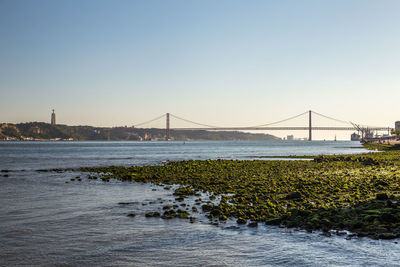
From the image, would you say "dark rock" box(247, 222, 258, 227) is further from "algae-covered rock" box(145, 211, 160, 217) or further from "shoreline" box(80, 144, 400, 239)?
"algae-covered rock" box(145, 211, 160, 217)

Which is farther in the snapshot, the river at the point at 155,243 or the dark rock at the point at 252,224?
the dark rock at the point at 252,224

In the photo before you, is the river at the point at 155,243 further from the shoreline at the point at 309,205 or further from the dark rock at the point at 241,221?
the shoreline at the point at 309,205

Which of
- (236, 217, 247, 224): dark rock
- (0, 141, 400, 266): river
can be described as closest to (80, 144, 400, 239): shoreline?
(236, 217, 247, 224): dark rock

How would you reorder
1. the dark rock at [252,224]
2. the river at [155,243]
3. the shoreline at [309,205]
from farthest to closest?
the dark rock at [252,224] → the shoreline at [309,205] → the river at [155,243]

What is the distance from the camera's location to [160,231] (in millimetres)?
11320

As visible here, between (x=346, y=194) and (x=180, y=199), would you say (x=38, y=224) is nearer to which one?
(x=180, y=199)

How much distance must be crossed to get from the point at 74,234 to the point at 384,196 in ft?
36.5

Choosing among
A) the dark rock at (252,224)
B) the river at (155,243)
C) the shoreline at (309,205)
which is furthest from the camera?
the dark rock at (252,224)

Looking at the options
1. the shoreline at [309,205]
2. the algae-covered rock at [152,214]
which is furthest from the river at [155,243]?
the shoreline at [309,205]

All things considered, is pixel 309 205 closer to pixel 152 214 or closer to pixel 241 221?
pixel 241 221

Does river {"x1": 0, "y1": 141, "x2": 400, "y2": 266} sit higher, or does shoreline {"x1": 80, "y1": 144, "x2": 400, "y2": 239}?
shoreline {"x1": 80, "y1": 144, "x2": 400, "y2": 239}

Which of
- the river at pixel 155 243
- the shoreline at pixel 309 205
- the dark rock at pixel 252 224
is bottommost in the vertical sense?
the river at pixel 155 243

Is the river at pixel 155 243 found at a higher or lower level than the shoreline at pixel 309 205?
lower

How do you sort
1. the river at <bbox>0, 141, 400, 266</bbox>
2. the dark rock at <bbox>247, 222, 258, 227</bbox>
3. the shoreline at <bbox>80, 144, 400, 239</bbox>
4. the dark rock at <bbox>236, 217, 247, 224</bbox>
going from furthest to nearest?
the dark rock at <bbox>236, 217, 247, 224</bbox>
the dark rock at <bbox>247, 222, 258, 227</bbox>
the shoreline at <bbox>80, 144, 400, 239</bbox>
the river at <bbox>0, 141, 400, 266</bbox>
